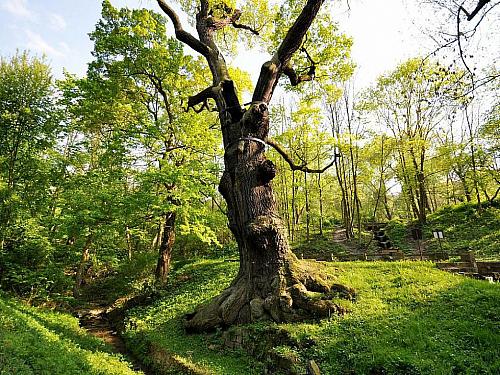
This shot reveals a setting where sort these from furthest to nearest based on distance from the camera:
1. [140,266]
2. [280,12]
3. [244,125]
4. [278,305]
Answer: [140,266]
[280,12]
[244,125]
[278,305]

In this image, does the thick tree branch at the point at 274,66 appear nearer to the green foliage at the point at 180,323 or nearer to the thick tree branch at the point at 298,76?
the thick tree branch at the point at 298,76

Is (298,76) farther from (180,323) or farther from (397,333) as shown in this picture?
(180,323)

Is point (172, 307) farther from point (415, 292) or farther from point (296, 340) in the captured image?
point (415, 292)

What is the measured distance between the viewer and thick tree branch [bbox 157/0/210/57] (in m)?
8.62

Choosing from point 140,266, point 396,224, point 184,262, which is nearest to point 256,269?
point 140,266

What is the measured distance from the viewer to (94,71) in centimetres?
1335

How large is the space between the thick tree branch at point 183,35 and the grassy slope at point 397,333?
23.8 feet

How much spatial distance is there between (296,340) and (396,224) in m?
21.3

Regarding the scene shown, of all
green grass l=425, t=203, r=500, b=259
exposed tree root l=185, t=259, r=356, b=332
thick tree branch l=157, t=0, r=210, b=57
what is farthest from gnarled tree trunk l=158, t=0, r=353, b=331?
green grass l=425, t=203, r=500, b=259

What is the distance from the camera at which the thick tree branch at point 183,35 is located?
28.3ft

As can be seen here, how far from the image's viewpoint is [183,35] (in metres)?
8.59

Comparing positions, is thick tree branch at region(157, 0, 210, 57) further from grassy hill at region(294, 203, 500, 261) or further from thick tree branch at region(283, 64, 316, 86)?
grassy hill at region(294, 203, 500, 261)

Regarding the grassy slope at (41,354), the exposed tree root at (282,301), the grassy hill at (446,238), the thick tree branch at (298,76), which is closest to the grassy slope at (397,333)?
the exposed tree root at (282,301)

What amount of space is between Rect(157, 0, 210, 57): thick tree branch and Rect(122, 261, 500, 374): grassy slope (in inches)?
286
